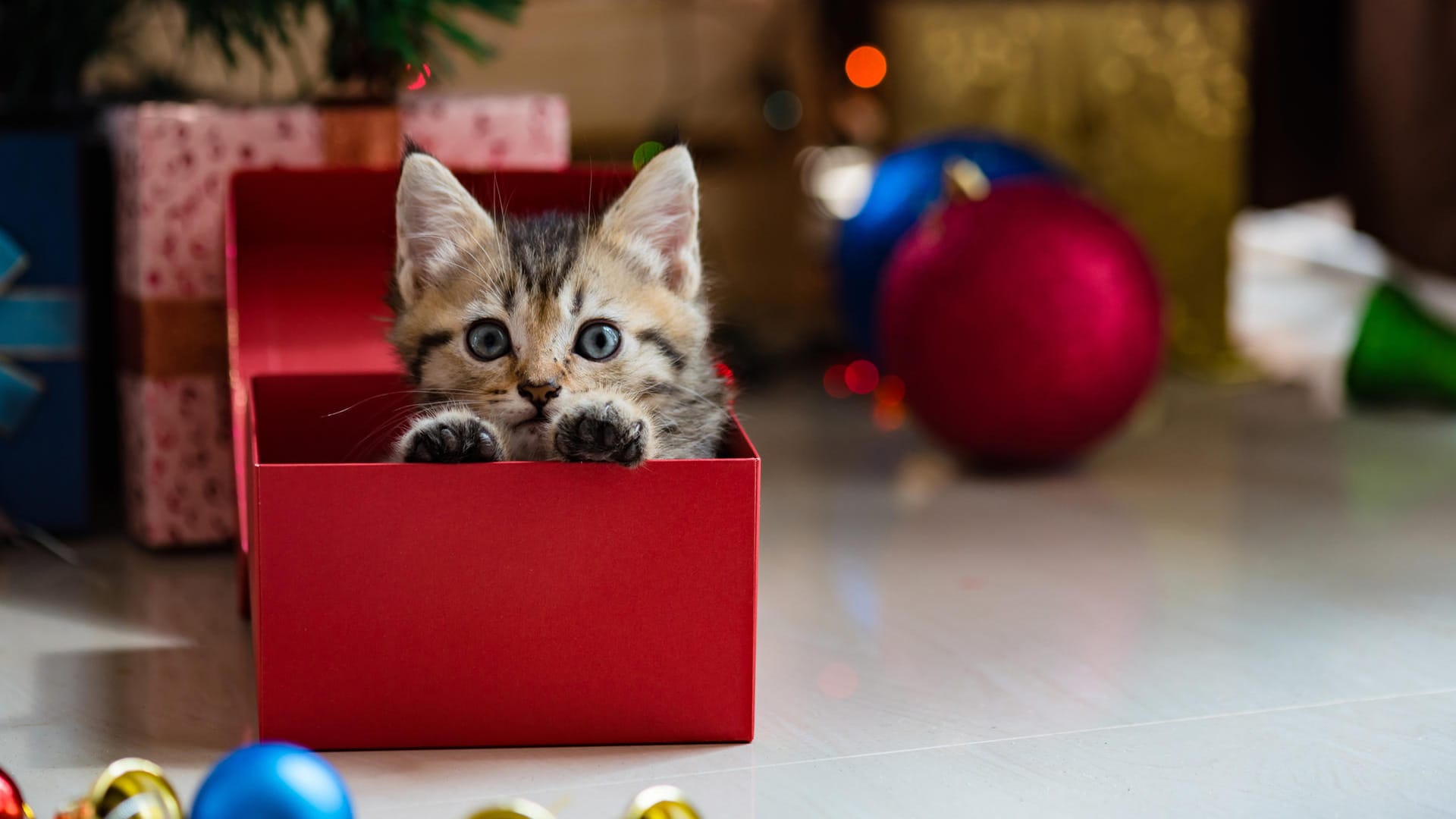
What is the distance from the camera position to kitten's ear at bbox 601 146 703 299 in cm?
108

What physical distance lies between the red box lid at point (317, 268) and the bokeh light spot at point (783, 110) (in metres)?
1.67

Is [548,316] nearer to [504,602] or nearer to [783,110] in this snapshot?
[504,602]

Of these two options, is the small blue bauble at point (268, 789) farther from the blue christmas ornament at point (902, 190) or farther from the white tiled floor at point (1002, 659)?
the blue christmas ornament at point (902, 190)

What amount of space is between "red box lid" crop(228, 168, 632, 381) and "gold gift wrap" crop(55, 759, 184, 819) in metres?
0.74

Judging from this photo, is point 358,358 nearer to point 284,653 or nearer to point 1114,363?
point 284,653

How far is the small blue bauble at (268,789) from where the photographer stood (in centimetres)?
77

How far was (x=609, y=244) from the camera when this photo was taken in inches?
43.7

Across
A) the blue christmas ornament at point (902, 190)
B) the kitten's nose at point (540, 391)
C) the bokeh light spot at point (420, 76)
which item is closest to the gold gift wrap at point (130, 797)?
the kitten's nose at point (540, 391)

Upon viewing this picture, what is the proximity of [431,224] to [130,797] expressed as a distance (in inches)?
19.8

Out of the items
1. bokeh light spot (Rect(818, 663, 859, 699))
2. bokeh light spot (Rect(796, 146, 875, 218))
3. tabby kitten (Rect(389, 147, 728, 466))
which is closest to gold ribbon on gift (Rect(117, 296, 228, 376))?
tabby kitten (Rect(389, 147, 728, 466))

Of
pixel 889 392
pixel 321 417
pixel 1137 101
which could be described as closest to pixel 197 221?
pixel 321 417

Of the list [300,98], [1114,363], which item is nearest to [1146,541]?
[1114,363]

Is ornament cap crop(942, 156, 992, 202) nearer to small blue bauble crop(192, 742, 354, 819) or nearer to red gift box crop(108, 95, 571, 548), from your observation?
red gift box crop(108, 95, 571, 548)

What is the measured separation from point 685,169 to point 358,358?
2.03 ft
